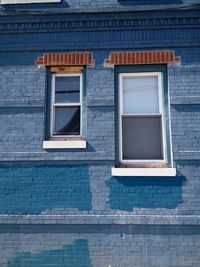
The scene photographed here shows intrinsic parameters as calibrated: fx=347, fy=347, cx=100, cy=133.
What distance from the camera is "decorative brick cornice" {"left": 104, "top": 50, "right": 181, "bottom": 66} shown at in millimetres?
6328

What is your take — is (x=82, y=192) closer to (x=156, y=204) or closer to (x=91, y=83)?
(x=156, y=204)

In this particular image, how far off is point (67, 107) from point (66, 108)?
0.03 m

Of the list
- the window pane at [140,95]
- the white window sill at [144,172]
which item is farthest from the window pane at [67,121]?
the white window sill at [144,172]

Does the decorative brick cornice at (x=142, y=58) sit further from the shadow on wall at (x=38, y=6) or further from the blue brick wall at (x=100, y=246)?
the blue brick wall at (x=100, y=246)

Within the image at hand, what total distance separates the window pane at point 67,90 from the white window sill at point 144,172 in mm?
1538

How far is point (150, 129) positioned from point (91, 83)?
1370mm

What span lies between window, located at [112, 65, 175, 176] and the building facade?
2 centimetres

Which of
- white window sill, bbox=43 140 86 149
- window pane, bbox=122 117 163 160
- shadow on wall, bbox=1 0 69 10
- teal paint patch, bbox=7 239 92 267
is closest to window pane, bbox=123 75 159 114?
window pane, bbox=122 117 163 160

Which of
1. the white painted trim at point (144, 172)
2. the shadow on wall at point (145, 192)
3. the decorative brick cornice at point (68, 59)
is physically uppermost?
the decorative brick cornice at point (68, 59)

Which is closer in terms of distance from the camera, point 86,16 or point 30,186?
point 30,186

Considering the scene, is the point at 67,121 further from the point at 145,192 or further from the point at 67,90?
the point at 145,192

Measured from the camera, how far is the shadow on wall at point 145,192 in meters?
5.93

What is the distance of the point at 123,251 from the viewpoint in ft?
19.0

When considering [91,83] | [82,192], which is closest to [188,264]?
[82,192]
